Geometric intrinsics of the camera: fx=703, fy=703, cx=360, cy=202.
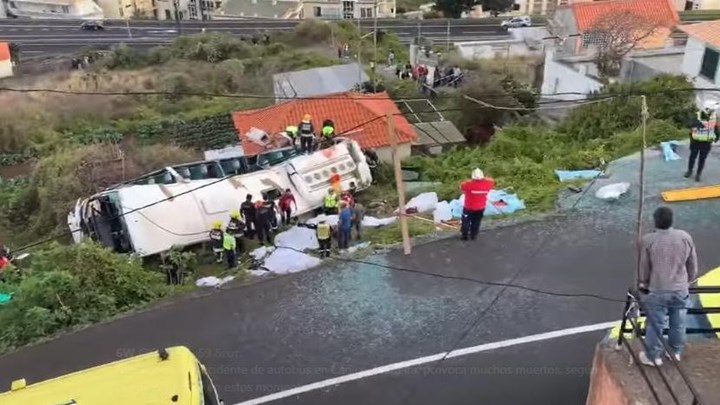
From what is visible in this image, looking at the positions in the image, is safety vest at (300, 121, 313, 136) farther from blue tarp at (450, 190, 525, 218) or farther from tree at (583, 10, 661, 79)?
tree at (583, 10, 661, 79)

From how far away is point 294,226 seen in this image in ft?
49.1

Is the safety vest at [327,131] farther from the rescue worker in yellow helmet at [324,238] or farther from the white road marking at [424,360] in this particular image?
the white road marking at [424,360]

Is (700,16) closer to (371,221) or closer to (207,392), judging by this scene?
(371,221)

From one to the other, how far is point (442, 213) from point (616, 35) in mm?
20697

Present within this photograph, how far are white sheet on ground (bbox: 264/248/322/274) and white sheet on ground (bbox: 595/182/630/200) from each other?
5494 millimetres

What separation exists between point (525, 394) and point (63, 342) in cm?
659

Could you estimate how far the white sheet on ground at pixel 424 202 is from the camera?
1462cm

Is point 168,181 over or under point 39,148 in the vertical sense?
over

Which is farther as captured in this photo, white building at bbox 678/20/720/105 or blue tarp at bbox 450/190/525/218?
white building at bbox 678/20/720/105

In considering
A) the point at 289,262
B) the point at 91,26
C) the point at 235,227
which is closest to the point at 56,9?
the point at 91,26

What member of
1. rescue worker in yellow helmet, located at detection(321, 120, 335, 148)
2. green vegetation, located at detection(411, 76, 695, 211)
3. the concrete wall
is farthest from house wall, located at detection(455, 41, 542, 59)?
the concrete wall

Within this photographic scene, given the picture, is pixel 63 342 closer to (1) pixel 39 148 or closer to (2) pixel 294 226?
(2) pixel 294 226

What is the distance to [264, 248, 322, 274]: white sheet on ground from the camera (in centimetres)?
1169

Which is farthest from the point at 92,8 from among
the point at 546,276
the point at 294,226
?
the point at 546,276
